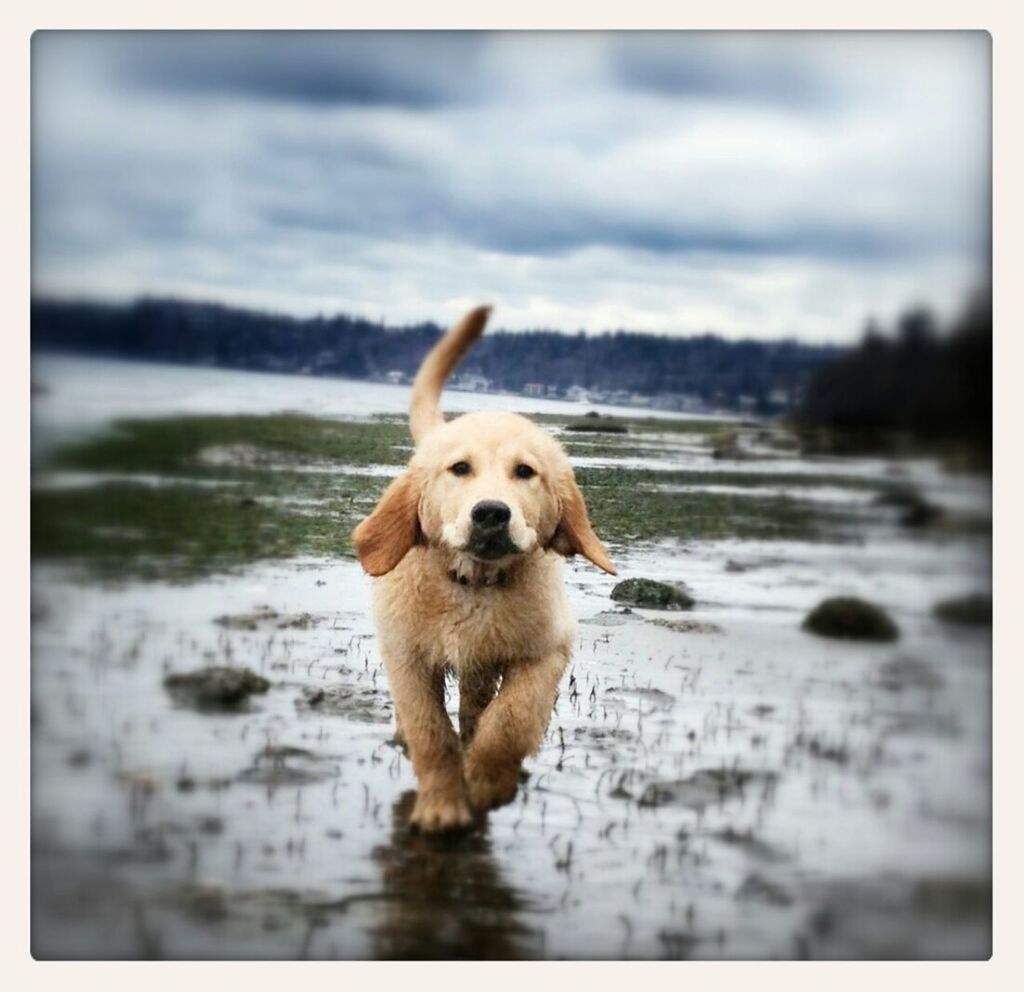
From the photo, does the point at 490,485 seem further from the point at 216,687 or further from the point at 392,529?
the point at 216,687

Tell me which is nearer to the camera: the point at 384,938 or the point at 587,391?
the point at 384,938

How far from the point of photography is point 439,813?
17.4ft

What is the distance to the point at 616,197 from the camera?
17.8 feet

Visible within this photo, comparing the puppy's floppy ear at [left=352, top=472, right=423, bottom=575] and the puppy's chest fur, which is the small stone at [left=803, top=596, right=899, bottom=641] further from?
the puppy's floppy ear at [left=352, top=472, right=423, bottom=575]

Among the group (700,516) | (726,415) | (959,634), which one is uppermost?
(726,415)

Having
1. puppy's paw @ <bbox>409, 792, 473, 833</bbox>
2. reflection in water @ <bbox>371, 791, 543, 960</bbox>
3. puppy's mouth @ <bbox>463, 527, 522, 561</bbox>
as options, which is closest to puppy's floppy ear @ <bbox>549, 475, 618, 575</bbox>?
puppy's mouth @ <bbox>463, 527, 522, 561</bbox>

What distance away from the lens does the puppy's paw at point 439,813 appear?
529 cm

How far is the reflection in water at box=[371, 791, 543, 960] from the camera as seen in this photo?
5141mm

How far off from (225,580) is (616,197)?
1.90 metres

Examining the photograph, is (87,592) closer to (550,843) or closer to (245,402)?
(245,402)

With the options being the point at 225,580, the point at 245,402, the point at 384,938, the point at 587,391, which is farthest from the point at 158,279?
the point at 384,938


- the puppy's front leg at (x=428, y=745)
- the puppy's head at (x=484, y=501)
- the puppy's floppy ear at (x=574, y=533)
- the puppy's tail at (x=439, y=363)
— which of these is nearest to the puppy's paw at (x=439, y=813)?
the puppy's front leg at (x=428, y=745)

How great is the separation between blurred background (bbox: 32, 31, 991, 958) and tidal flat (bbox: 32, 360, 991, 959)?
1 cm

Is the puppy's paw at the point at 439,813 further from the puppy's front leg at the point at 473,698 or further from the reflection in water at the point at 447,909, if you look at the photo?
the puppy's front leg at the point at 473,698
